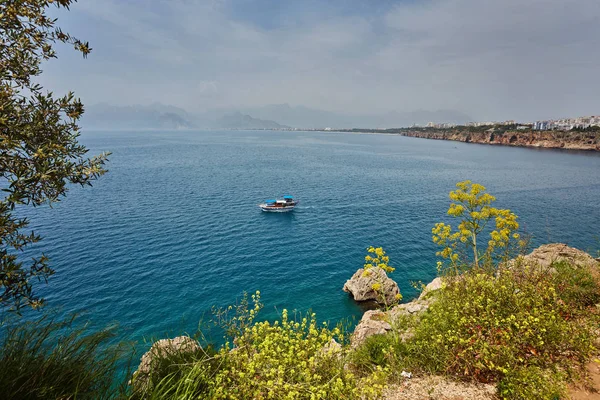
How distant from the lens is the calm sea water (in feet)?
85.6

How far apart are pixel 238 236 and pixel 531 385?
36383mm

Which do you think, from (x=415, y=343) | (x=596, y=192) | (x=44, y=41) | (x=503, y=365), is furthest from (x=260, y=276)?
(x=596, y=192)

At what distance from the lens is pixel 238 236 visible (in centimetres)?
3988

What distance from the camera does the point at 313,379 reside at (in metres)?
5.70

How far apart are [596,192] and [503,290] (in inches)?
3316

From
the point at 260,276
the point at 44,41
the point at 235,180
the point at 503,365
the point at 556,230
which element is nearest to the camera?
the point at 44,41

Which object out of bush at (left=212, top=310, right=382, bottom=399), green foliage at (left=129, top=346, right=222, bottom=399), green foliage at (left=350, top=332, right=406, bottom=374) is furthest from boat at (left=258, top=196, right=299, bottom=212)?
green foliage at (left=129, top=346, right=222, bottom=399)

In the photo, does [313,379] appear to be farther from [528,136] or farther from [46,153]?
[528,136]

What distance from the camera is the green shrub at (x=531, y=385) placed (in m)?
5.98

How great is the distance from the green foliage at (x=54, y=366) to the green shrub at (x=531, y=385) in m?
8.14

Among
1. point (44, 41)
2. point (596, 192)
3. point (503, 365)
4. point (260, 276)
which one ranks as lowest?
point (260, 276)

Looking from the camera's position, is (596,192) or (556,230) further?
(596,192)

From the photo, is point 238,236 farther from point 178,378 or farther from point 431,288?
point 178,378

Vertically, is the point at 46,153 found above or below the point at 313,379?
above
